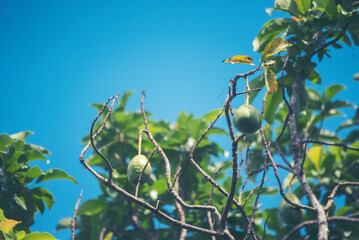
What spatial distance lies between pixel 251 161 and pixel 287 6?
1516mm

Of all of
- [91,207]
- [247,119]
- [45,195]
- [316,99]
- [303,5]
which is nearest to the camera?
[247,119]

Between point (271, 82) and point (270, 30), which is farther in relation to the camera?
point (270, 30)

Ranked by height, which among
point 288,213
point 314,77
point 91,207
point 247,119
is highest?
point 314,77

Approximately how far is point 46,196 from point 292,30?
6.71 ft

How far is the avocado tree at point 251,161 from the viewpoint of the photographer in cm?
140

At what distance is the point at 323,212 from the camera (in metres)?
1.58

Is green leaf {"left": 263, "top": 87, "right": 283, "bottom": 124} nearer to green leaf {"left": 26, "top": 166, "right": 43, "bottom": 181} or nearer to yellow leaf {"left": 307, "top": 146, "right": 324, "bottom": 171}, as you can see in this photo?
yellow leaf {"left": 307, "top": 146, "right": 324, "bottom": 171}

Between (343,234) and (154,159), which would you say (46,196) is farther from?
(343,234)

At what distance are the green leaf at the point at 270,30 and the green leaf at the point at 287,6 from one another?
0.26 ft

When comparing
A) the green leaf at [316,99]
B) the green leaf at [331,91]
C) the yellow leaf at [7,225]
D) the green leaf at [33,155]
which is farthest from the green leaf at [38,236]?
the green leaf at [331,91]

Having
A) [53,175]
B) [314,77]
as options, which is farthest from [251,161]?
[53,175]

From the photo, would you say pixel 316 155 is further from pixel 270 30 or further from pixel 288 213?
pixel 270 30

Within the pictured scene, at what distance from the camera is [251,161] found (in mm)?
3383

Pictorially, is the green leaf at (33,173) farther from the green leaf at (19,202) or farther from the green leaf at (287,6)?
the green leaf at (287,6)
